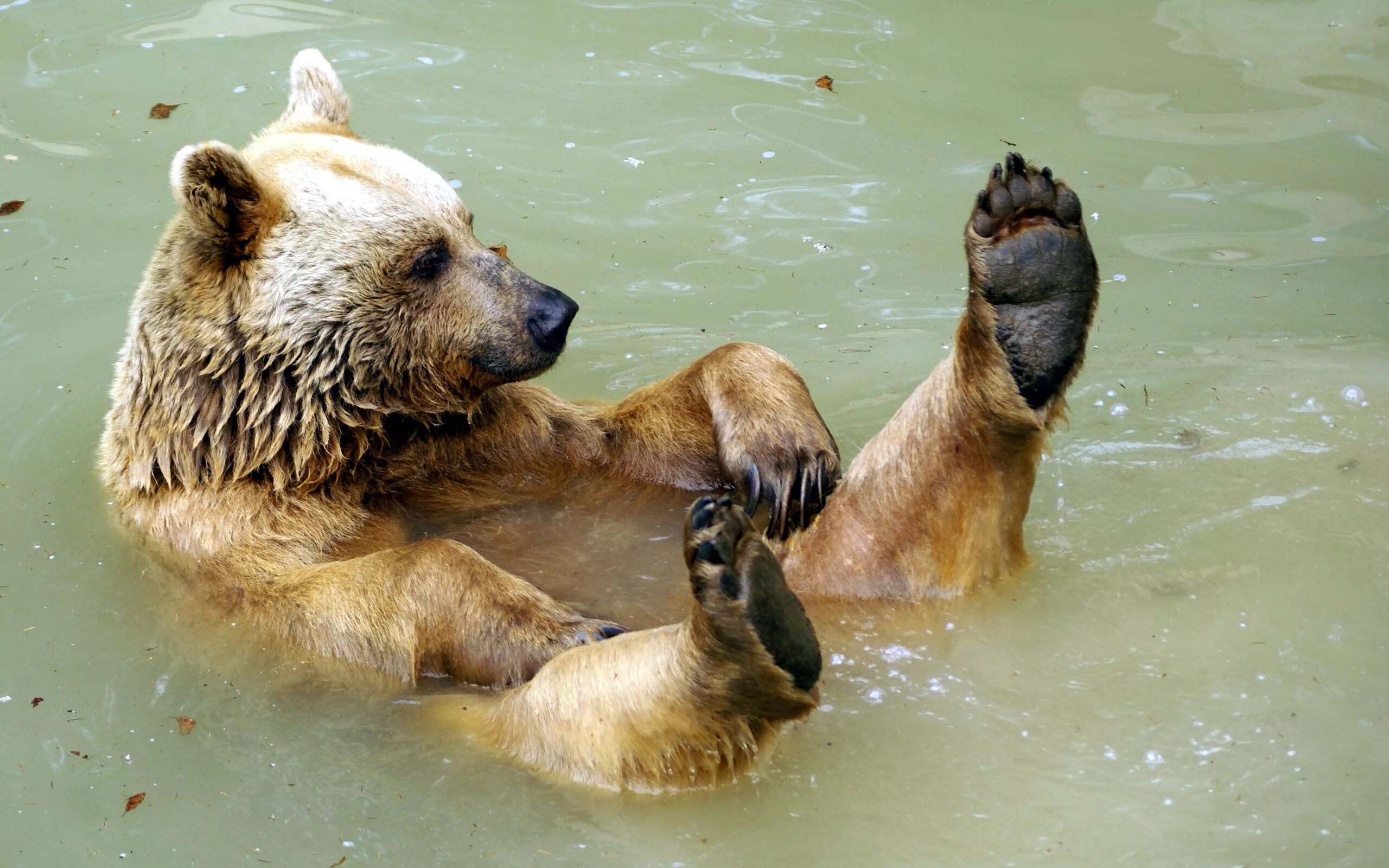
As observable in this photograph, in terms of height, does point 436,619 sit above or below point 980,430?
below

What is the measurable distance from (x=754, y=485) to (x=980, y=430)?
826 mm

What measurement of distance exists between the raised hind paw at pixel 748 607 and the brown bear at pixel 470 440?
22cm

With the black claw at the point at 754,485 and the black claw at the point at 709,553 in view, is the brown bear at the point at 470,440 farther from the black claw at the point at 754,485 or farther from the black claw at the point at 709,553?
the black claw at the point at 709,553

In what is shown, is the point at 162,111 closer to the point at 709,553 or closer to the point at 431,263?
the point at 431,263

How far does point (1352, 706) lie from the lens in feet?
11.7

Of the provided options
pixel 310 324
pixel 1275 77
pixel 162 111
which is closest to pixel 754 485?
pixel 310 324

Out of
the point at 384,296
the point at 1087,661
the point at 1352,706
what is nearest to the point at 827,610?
the point at 1087,661

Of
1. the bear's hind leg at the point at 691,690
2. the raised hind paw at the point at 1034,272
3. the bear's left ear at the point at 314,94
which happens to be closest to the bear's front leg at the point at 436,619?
the bear's hind leg at the point at 691,690

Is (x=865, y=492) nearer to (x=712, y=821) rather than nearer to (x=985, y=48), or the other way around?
(x=712, y=821)

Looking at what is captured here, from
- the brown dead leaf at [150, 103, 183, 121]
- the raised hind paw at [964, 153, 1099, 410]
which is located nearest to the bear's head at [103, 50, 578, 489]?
the raised hind paw at [964, 153, 1099, 410]

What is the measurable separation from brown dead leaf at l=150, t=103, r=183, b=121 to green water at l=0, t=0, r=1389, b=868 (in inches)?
4.2

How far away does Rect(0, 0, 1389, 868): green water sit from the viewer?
3465mm

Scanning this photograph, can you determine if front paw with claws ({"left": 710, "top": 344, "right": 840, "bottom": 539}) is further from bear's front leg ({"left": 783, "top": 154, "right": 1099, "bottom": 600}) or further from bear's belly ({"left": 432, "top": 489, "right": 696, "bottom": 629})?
bear's belly ({"left": 432, "top": 489, "right": 696, "bottom": 629})

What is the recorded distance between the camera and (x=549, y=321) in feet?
14.3
